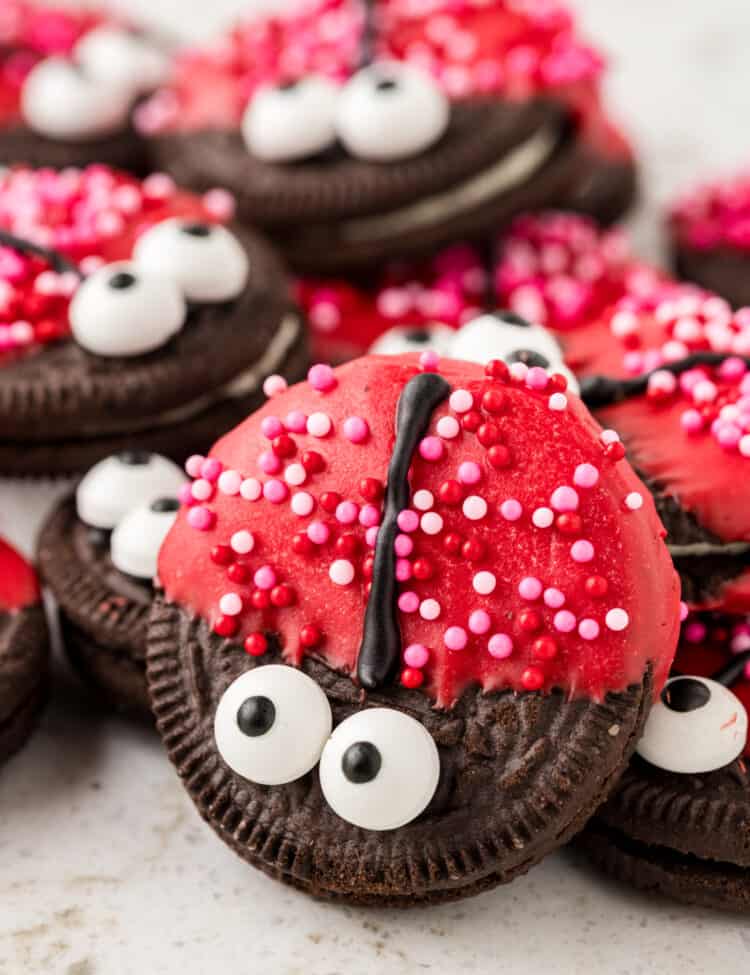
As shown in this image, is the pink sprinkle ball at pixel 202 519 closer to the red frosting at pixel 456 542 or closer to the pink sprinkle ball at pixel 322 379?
the red frosting at pixel 456 542

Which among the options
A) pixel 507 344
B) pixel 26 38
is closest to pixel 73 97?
pixel 26 38

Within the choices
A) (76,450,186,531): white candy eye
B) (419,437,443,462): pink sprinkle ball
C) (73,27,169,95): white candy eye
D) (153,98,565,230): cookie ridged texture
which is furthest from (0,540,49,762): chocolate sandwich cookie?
(73,27,169,95): white candy eye

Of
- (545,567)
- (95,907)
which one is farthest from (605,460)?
(95,907)

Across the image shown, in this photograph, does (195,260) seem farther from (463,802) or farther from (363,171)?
(463,802)

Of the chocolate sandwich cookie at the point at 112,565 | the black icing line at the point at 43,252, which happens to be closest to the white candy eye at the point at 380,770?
the chocolate sandwich cookie at the point at 112,565

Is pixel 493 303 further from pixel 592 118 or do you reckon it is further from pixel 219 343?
pixel 219 343
